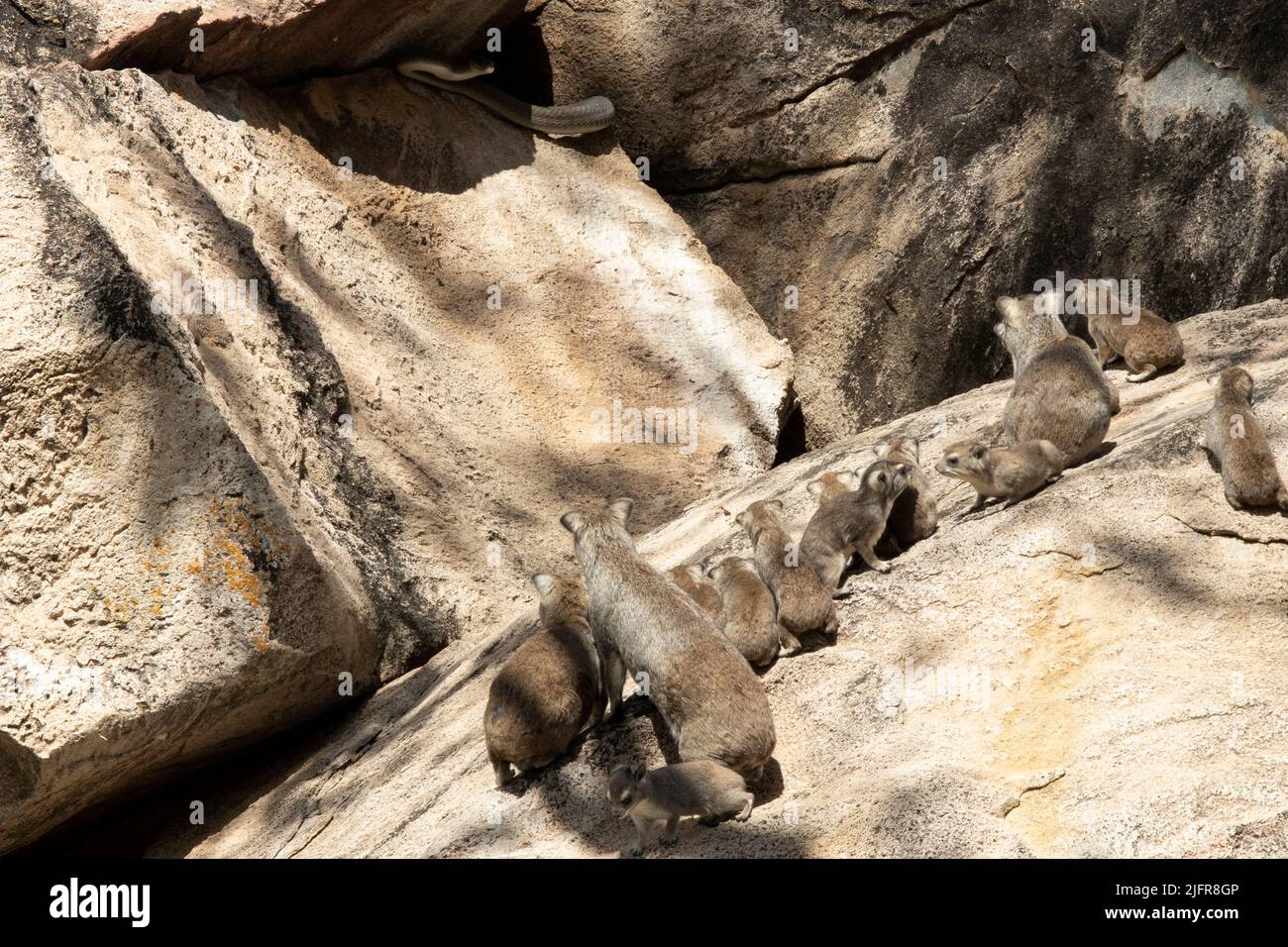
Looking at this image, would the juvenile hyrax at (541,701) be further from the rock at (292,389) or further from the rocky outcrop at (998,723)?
the rock at (292,389)

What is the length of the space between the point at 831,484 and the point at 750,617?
5.31 feet

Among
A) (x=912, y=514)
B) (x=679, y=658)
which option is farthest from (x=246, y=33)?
(x=679, y=658)

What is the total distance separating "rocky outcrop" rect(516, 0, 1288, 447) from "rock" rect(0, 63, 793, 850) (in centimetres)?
75

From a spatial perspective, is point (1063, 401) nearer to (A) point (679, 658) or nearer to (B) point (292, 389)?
(A) point (679, 658)

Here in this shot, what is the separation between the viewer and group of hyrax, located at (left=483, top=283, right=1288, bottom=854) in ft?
18.1

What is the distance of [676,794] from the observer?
17.5 ft

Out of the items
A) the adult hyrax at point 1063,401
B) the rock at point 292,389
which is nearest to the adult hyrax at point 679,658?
the rock at point 292,389

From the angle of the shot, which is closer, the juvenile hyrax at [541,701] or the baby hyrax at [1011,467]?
the juvenile hyrax at [541,701]

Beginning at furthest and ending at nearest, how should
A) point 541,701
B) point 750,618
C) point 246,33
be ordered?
point 246,33 → point 750,618 → point 541,701

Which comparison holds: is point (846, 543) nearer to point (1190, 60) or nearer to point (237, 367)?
point (237, 367)

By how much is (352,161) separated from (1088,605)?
7.76m

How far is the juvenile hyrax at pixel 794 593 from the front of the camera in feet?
20.9

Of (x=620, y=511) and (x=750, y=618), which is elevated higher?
(x=620, y=511)

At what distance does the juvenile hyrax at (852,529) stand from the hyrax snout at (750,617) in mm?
388
